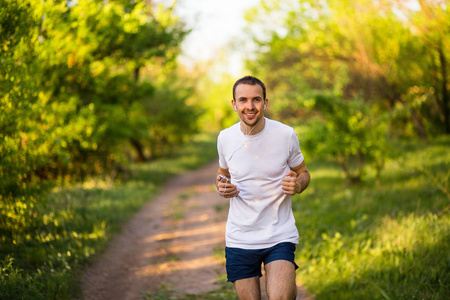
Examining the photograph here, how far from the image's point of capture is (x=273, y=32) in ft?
54.3

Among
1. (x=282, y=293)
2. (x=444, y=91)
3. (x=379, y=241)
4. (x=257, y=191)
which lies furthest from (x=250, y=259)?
(x=444, y=91)

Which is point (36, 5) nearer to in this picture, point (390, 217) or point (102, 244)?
point (102, 244)

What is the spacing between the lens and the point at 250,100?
319cm

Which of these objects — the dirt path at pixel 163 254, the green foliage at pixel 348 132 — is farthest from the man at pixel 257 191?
the green foliage at pixel 348 132

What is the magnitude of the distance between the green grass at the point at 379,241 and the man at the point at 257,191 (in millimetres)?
1990

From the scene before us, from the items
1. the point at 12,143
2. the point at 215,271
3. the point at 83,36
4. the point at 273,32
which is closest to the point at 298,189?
the point at 215,271

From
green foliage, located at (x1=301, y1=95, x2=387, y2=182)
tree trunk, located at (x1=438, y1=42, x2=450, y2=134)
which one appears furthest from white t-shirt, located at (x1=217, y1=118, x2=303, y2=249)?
tree trunk, located at (x1=438, y1=42, x2=450, y2=134)

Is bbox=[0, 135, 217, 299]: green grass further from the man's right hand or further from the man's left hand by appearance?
the man's left hand

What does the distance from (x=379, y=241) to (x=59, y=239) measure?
4675 mm

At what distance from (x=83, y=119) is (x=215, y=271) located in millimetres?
5729

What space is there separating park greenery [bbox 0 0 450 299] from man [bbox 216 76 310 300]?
2035mm

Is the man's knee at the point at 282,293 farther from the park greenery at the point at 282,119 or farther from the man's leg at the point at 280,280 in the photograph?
the park greenery at the point at 282,119

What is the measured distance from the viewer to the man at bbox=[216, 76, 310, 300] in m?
3.14

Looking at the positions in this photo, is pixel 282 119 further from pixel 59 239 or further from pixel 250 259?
pixel 250 259
